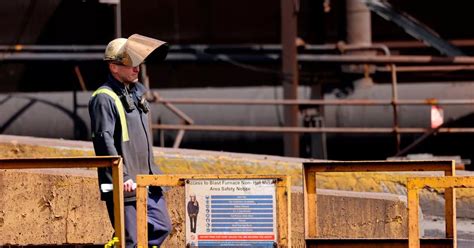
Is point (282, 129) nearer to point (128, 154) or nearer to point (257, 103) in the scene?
point (257, 103)

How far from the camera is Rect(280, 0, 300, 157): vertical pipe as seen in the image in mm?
17094

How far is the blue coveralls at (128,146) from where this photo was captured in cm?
833

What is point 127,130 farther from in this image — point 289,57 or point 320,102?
point 289,57

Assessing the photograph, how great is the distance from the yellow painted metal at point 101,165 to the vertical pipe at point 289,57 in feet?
28.5

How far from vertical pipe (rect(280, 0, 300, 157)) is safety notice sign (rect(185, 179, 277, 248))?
8.78m

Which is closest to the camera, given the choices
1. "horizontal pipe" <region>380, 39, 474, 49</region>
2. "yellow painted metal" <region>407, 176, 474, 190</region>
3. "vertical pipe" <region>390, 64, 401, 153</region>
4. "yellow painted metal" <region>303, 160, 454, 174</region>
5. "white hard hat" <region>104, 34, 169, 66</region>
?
"yellow painted metal" <region>407, 176, 474, 190</region>

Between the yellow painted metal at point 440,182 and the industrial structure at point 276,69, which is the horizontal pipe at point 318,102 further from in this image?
the yellow painted metal at point 440,182

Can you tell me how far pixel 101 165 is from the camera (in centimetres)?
816

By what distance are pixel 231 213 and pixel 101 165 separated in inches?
35.9

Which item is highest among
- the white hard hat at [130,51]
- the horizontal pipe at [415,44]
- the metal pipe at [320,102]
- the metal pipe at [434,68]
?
the horizontal pipe at [415,44]

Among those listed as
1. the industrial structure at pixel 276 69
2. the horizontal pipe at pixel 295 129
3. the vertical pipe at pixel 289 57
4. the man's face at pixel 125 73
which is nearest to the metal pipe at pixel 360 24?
the industrial structure at pixel 276 69

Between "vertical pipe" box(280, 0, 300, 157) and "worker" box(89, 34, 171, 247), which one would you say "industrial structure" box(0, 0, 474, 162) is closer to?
"vertical pipe" box(280, 0, 300, 157)

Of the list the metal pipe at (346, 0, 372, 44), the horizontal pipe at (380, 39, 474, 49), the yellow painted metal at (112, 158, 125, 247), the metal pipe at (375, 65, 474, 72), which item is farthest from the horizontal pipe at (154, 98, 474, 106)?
the yellow painted metal at (112, 158, 125, 247)

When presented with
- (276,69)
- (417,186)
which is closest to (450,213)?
(417,186)
